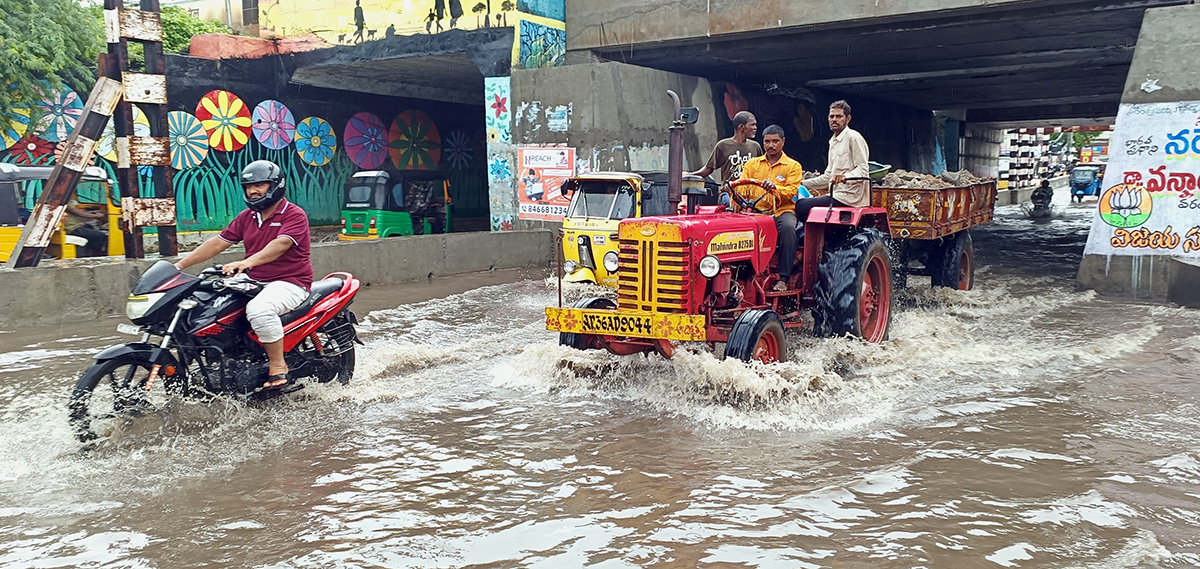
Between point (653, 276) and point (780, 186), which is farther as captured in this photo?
point (780, 186)

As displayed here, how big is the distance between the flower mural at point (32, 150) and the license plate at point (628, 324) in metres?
14.7

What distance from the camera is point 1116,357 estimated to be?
8094 mm

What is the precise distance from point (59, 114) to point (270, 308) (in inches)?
570

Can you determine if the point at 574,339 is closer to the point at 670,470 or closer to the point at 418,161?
the point at 670,470

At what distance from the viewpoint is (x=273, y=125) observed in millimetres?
21328

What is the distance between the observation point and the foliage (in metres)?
14.6

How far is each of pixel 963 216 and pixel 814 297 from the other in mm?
5053

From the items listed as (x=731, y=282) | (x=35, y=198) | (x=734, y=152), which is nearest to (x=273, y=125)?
(x=35, y=198)

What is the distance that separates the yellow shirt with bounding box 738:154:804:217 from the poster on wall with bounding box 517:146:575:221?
888 centimetres

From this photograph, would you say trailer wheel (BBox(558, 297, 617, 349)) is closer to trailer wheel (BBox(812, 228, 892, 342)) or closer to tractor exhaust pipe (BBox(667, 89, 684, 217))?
tractor exhaust pipe (BBox(667, 89, 684, 217))

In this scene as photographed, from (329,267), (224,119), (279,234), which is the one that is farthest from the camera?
(224,119)

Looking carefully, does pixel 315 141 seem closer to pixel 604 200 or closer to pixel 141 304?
pixel 604 200

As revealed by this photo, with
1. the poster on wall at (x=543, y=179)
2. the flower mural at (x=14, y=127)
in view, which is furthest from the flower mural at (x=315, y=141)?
the poster on wall at (x=543, y=179)

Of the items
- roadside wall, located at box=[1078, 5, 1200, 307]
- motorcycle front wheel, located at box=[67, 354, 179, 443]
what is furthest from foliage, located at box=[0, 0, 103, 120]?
roadside wall, located at box=[1078, 5, 1200, 307]
